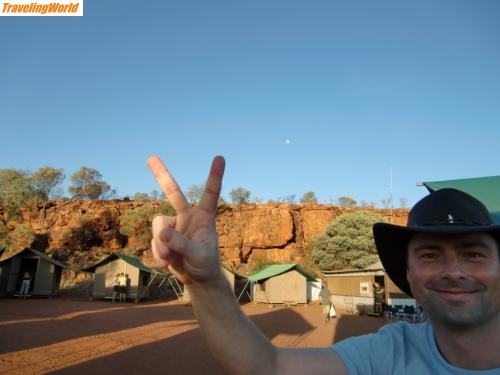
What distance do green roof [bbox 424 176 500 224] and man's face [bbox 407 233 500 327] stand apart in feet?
30.3

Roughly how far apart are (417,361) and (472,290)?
0.42m

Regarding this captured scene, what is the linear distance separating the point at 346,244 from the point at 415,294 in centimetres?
3648

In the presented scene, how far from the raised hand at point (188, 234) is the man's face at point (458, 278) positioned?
3.19 feet

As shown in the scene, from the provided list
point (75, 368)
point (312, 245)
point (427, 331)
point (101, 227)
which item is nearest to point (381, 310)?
point (75, 368)

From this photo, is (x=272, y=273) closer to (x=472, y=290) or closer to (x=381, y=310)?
(x=381, y=310)

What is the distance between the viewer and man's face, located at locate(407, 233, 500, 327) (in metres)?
1.57

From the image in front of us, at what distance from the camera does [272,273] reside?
984 inches

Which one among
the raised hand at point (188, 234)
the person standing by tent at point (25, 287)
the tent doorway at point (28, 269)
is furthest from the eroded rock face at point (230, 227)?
the raised hand at point (188, 234)

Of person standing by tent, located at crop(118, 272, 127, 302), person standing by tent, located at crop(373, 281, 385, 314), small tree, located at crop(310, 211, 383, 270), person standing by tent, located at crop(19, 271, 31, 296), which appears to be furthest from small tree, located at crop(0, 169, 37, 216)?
person standing by tent, located at crop(373, 281, 385, 314)

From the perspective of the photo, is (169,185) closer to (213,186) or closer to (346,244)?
(213,186)

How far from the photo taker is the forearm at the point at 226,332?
151cm

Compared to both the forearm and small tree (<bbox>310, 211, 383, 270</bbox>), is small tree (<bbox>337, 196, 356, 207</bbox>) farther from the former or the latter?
the forearm

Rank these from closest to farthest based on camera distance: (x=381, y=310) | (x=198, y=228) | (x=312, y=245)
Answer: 1. (x=198, y=228)
2. (x=381, y=310)
3. (x=312, y=245)

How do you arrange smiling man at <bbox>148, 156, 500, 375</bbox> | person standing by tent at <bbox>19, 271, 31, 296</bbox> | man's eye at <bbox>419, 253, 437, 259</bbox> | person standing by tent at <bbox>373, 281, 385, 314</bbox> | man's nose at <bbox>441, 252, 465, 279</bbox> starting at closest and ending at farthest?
smiling man at <bbox>148, 156, 500, 375</bbox> → man's nose at <bbox>441, 252, 465, 279</bbox> → man's eye at <bbox>419, 253, 437, 259</bbox> → person standing by tent at <bbox>373, 281, 385, 314</bbox> → person standing by tent at <bbox>19, 271, 31, 296</bbox>
